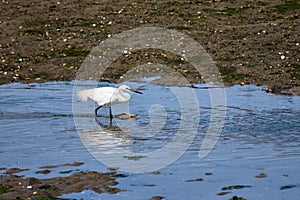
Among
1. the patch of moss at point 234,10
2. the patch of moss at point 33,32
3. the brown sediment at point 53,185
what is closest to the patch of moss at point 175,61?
the patch of moss at point 234,10

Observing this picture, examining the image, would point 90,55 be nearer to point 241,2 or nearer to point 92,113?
point 92,113

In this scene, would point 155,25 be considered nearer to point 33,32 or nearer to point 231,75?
point 33,32

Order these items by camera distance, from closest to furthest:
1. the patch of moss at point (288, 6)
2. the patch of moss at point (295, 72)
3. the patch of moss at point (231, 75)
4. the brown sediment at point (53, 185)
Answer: the brown sediment at point (53, 185), the patch of moss at point (295, 72), the patch of moss at point (231, 75), the patch of moss at point (288, 6)

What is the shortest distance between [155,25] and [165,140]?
9.37m

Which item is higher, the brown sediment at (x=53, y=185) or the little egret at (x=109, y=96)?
the little egret at (x=109, y=96)

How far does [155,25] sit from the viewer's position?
65.3 feet

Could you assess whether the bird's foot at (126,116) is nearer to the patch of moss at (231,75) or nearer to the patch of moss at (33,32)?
the patch of moss at (231,75)

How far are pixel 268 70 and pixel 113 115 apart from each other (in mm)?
4477

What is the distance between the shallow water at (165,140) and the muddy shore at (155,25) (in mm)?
1168

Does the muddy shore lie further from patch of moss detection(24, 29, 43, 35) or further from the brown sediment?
the brown sediment

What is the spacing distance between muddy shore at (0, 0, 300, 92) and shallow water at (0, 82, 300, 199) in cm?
117

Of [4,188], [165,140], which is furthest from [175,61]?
[4,188]

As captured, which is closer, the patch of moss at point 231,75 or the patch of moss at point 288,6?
the patch of moss at point 231,75

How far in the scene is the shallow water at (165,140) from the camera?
27.9 ft
